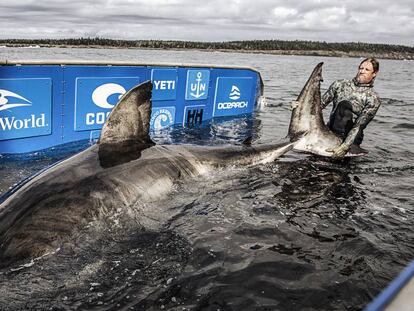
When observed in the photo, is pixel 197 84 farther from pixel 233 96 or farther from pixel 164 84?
pixel 233 96

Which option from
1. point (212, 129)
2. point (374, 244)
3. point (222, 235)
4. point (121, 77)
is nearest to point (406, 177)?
point (374, 244)

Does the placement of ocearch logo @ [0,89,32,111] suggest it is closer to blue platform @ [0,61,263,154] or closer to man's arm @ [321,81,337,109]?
blue platform @ [0,61,263,154]

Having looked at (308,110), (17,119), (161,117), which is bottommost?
(161,117)

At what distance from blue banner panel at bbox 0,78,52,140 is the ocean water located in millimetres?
700

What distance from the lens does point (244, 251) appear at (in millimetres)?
4074

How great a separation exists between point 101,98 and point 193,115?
9.76ft

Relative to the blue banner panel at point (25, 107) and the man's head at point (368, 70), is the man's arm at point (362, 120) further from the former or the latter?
the blue banner panel at point (25, 107)

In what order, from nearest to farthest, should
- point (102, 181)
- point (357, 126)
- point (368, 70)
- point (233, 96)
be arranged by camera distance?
point (102, 181), point (357, 126), point (368, 70), point (233, 96)

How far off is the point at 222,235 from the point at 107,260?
50.2 inches

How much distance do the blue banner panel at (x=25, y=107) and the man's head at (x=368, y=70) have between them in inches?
226

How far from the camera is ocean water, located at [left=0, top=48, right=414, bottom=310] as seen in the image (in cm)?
320

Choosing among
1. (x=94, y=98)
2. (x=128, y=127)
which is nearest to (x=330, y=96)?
(x=94, y=98)

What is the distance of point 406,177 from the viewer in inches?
275

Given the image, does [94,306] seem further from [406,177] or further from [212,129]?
[212,129]
